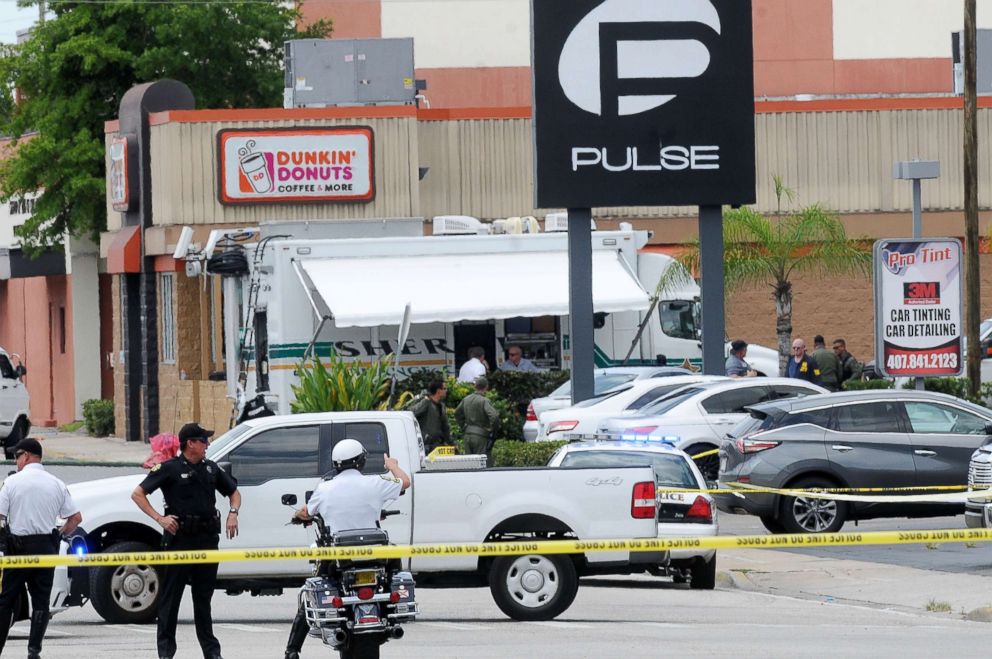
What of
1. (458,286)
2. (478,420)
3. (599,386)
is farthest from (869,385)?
(478,420)

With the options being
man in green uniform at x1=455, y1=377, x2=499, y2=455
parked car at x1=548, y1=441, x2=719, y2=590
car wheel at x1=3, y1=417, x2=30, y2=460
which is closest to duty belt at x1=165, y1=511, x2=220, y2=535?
parked car at x1=548, y1=441, x2=719, y2=590

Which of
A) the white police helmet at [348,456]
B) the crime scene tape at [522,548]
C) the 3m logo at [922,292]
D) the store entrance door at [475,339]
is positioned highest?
the 3m logo at [922,292]

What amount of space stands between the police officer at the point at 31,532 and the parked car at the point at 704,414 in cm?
1058

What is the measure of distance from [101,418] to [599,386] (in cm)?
1600

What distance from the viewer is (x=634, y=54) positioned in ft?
77.6

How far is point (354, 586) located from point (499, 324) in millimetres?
18981

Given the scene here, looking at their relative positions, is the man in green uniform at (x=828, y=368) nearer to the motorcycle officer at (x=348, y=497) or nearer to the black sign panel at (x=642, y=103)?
the black sign panel at (x=642, y=103)

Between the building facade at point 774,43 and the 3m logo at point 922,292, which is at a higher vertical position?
the building facade at point 774,43

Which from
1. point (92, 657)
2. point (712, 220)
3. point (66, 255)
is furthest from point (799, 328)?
point (92, 657)

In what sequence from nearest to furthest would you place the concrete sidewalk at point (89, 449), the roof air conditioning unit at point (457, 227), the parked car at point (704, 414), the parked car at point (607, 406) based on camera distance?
the parked car at point (704, 414)
the parked car at point (607, 406)
the roof air conditioning unit at point (457, 227)
the concrete sidewalk at point (89, 449)

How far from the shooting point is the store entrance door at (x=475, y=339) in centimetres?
2942

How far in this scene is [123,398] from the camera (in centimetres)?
3741

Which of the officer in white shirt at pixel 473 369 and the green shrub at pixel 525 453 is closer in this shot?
the green shrub at pixel 525 453

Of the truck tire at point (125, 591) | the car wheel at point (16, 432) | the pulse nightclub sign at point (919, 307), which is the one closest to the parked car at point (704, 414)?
the pulse nightclub sign at point (919, 307)
